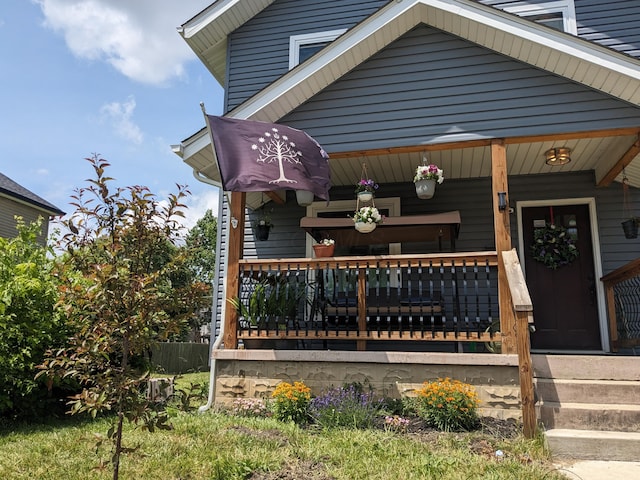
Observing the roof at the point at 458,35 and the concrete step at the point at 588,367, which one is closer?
the concrete step at the point at 588,367

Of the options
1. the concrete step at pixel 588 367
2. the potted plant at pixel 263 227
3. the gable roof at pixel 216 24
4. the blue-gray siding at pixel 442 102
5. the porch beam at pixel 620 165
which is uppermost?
the gable roof at pixel 216 24

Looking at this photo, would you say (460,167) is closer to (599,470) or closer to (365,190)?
(365,190)

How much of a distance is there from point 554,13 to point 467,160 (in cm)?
315

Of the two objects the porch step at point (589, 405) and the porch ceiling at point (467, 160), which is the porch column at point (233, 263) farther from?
the porch step at point (589, 405)

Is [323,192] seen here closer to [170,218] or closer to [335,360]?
[335,360]

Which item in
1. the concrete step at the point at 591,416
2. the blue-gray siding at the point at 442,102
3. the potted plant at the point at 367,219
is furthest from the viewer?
the potted plant at the point at 367,219

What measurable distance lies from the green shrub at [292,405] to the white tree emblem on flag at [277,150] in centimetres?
214

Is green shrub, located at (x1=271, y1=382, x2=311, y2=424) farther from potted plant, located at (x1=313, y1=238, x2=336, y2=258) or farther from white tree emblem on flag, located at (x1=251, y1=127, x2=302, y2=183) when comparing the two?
white tree emblem on flag, located at (x1=251, y1=127, x2=302, y2=183)

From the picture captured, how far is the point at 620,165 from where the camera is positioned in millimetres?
5926

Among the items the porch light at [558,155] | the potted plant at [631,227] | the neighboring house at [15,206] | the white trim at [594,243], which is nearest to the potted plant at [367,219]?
the porch light at [558,155]

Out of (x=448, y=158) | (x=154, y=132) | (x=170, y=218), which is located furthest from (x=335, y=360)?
(x=154, y=132)

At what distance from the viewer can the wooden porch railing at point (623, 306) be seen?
5867 mm

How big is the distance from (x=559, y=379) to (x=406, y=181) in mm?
3729

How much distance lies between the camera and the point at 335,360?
4.95 m
